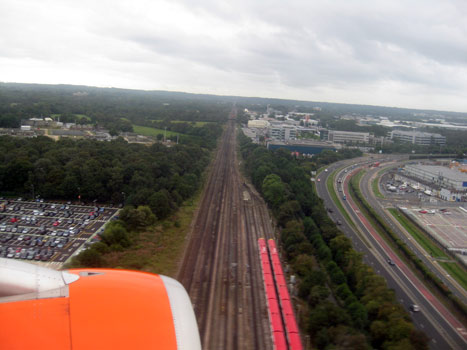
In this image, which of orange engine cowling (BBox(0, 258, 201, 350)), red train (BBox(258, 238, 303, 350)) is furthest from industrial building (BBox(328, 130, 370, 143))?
orange engine cowling (BBox(0, 258, 201, 350))

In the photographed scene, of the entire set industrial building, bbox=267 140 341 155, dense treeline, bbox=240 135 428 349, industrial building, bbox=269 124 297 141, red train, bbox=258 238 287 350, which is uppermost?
industrial building, bbox=269 124 297 141

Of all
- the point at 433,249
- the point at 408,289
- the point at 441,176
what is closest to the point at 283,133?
the point at 441,176

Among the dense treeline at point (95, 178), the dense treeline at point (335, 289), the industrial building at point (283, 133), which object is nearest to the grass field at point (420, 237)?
the dense treeline at point (335, 289)

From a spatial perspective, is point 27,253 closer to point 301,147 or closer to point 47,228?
point 47,228

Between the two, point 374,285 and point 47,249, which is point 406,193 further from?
point 47,249

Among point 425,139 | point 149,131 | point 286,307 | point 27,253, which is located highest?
point 425,139

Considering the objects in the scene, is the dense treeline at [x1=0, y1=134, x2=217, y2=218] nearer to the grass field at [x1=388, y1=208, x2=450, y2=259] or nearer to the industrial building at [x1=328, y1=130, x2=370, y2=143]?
the grass field at [x1=388, y1=208, x2=450, y2=259]

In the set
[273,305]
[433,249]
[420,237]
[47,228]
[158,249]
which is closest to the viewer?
[273,305]
